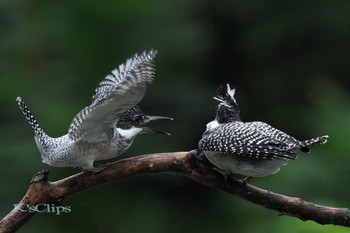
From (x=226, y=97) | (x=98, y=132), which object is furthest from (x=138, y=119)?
(x=226, y=97)

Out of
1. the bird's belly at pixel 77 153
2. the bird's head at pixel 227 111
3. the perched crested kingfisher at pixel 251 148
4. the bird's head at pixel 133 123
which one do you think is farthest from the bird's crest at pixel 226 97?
the bird's belly at pixel 77 153

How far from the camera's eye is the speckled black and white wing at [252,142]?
12.2ft

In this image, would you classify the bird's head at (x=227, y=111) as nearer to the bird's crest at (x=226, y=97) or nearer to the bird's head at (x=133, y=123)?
the bird's crest at (x=226, y=97)

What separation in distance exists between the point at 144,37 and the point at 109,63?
1.13 feet

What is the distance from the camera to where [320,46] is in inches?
255

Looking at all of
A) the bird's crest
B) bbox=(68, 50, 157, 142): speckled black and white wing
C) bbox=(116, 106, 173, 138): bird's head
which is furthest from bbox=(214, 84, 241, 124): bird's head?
bbox=(68, 50, 157, 142): speckled black and white wing

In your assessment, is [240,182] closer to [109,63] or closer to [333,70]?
[109,63]

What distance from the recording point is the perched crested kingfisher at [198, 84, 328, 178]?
372 cm

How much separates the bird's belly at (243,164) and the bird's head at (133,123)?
0.27m

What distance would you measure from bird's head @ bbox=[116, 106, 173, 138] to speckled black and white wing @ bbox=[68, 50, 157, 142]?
98 millimetres

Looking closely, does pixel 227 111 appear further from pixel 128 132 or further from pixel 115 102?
pixel 115 102

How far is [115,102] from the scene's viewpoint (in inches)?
139

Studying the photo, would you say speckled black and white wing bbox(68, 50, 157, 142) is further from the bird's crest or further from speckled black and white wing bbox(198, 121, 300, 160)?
the bird's crest

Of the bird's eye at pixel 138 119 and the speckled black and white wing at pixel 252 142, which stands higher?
the bird's eye at pixel 138 119
